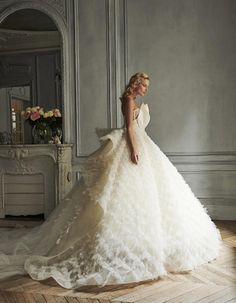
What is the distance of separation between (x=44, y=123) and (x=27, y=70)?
2.36 ft

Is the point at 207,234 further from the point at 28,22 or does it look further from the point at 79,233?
the point at 28,22

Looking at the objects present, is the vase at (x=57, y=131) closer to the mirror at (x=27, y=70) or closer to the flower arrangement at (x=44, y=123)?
the flower arrangement at (x=44, y=123)

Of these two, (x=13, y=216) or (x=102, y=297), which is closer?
(x=102, y=297)

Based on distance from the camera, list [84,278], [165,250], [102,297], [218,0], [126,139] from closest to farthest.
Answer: [102,297] → [84,278] → [165,250] → [126,139] → [218,0]

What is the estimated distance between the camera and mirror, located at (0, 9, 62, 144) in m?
5.00

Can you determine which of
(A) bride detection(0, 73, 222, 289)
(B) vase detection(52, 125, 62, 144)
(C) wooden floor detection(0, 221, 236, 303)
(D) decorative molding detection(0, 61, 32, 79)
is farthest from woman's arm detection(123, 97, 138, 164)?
(D) decorative molding detection(0, 61, 32, 79)

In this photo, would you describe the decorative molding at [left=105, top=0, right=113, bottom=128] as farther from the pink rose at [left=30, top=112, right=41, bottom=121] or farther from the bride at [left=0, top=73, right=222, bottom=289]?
the bride at [left=0, top=73, right=222, bottom=289]

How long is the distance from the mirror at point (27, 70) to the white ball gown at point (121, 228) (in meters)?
2.30

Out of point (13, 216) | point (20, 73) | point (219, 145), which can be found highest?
point (20, 73)

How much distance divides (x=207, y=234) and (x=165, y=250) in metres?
0.51

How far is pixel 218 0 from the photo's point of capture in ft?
15.0

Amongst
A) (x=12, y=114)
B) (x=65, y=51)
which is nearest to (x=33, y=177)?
(x=12, y=114)

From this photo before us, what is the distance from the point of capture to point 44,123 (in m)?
5.00

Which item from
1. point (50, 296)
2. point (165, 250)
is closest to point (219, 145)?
point (165, 250)
